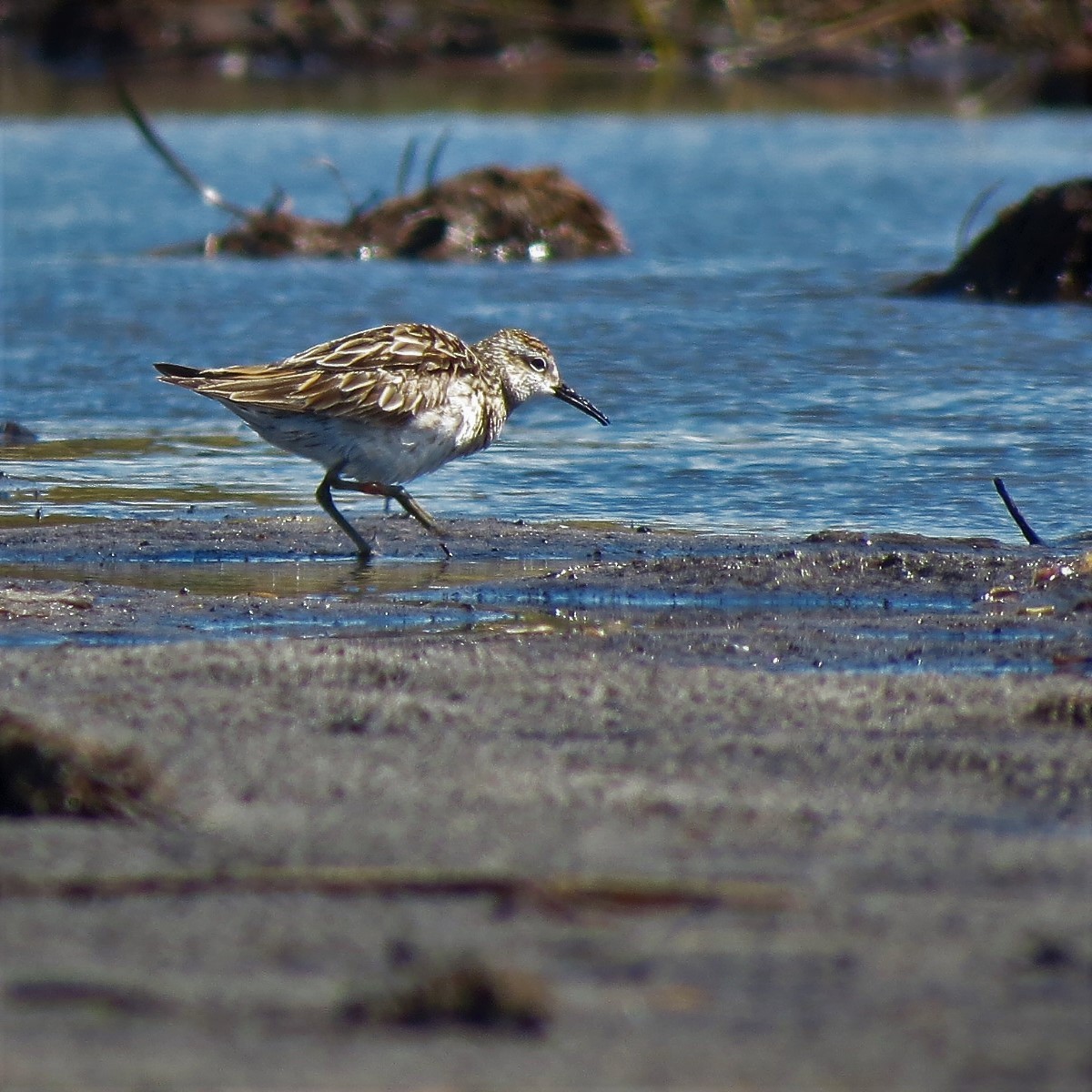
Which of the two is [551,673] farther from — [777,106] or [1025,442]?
[777,106]

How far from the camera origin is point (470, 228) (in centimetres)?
1628

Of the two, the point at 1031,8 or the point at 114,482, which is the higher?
the point at 1031,8

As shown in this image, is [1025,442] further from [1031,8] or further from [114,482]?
[1031,8]

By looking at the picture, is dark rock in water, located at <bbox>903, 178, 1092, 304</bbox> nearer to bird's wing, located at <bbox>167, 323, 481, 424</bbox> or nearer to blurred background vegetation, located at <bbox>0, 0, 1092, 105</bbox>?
bird's wing, located at <bbox>167, 323, 481, 424</bbox>

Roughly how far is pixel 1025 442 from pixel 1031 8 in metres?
19.6

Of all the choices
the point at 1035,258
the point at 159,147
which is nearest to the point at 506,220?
the point at 159,147

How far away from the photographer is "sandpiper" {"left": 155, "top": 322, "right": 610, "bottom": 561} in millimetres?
7840

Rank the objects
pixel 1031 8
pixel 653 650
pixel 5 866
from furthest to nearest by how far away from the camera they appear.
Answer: pixel 1031 8 < pixel 653 650 < pixel 5 866

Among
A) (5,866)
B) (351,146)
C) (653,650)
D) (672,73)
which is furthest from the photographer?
(672,73)

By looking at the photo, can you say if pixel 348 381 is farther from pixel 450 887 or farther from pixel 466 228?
pixel 466 228

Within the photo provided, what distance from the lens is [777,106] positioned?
89.7ft

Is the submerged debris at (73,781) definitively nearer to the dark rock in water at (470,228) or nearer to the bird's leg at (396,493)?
the bird's leg at (396,493)

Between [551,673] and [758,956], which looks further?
[551,673]

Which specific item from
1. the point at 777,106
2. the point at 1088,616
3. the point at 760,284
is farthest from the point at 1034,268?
the point at 777,106
